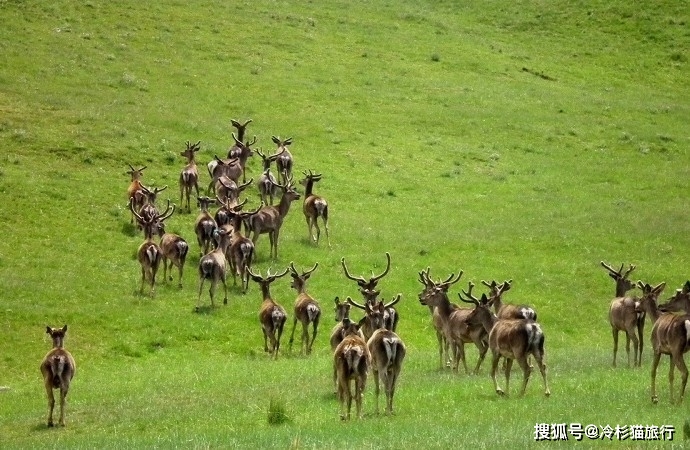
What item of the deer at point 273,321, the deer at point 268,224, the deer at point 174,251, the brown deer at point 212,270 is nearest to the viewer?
the deer at point 273,321

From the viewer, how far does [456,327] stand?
2266 cm

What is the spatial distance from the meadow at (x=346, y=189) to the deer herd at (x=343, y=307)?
23.1 inches

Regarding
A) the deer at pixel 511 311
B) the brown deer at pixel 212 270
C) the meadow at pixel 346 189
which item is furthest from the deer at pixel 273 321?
the deer at pixel 511 311

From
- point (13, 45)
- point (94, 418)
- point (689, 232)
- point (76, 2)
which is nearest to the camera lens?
point (94, 418)

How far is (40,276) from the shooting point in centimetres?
2916

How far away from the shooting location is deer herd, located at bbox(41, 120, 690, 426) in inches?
688

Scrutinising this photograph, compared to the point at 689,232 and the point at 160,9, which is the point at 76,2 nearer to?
the point at 160,9

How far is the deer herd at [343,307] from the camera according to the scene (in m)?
17.5

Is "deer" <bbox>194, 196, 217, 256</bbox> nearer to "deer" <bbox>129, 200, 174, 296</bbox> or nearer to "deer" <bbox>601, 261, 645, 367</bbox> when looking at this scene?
"deer" <bbox>129, 200, 174, 296</bbox>

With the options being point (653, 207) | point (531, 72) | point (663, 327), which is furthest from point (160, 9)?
point (663, 327)

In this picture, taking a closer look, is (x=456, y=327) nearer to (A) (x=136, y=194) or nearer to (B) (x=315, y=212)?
(B) (x=315, y=212)

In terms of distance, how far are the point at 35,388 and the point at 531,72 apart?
44346 millimetres

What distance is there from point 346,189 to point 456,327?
1789 cm

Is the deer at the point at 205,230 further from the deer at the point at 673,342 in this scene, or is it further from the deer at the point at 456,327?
the deer at the point at 673,342
